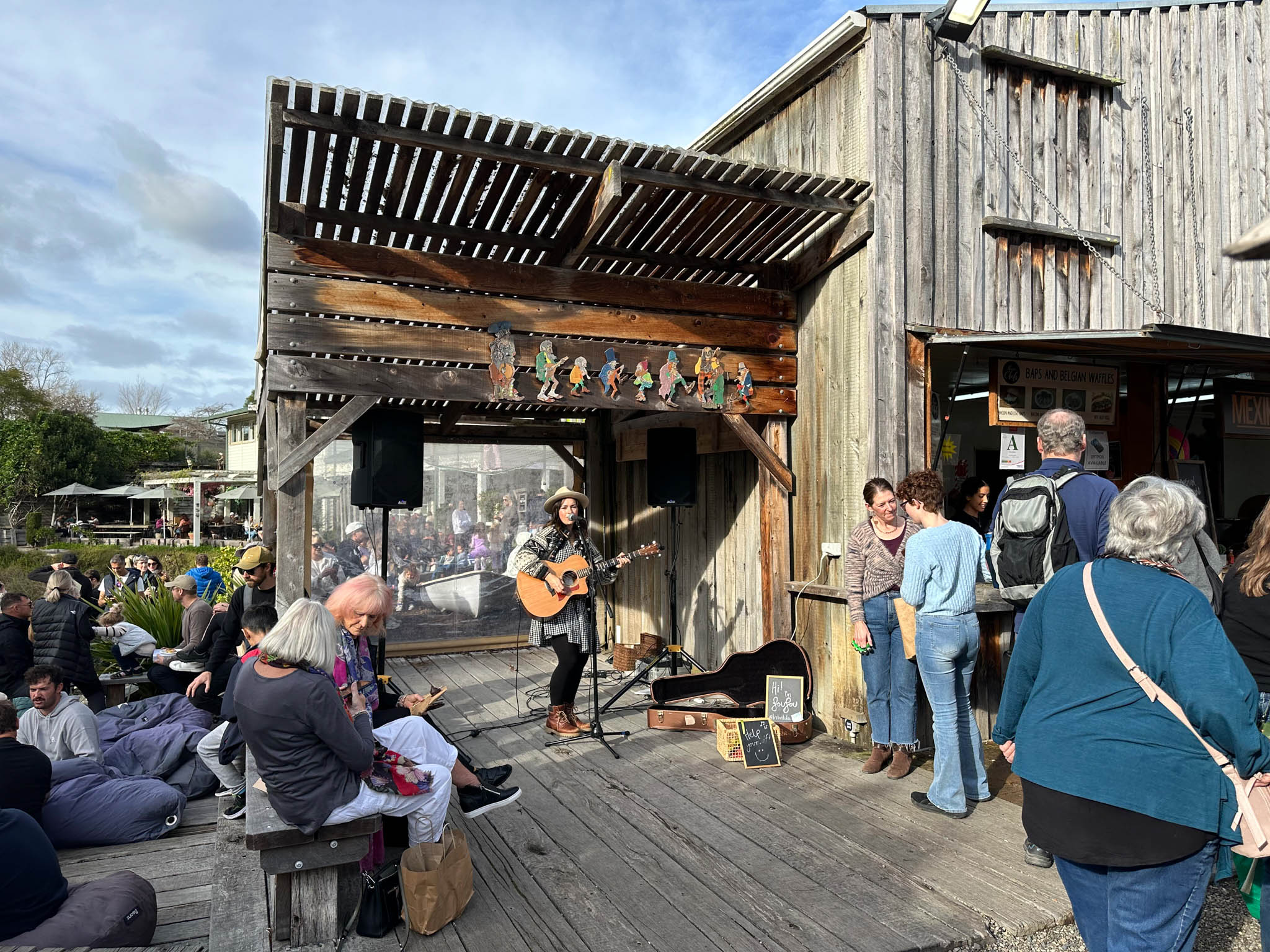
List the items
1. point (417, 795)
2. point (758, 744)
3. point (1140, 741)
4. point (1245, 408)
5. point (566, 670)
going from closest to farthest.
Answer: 1. point (1140, 741)
2. point (417, 795)
3. point (758, 744)
4. point (566, 670)
5. point (1245, 408)

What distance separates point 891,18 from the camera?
4.95 meters

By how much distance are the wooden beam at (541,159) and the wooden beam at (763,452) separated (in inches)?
55.7

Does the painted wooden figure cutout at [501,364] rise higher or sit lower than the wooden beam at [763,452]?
higher

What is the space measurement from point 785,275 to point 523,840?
4.00m

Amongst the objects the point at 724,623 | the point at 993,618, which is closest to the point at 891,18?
the point at 993,618

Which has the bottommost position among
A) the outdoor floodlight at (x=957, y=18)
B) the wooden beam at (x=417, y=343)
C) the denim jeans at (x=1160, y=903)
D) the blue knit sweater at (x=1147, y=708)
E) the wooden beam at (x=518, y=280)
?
the denim jeans at (x=1160, y=903)

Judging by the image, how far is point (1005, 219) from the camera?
17.1ft

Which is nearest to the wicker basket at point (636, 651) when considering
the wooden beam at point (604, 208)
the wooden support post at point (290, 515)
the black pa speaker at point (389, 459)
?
the black pa speaker at point (389, 459)

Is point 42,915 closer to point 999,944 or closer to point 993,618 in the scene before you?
point 999,944

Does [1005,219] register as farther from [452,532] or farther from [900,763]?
[452,532]

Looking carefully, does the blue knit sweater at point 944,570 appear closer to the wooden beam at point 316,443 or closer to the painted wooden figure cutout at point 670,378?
the painted wooden figure cutout at point 670,378

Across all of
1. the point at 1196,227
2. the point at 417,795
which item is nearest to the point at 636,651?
the point at 417,795

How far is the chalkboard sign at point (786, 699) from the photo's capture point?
16.5 ft

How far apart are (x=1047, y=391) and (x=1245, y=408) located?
215 centimetres
